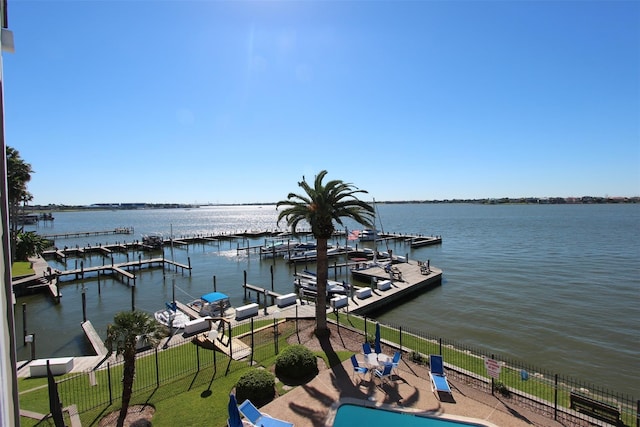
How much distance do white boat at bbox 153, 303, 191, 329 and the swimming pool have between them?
17263mm

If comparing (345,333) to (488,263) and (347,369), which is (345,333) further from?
(488,263)

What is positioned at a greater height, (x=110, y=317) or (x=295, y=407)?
(x=295, y=407)

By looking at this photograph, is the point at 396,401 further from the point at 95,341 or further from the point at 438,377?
the point at 95,341

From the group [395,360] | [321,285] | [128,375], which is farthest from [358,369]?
[128,375]

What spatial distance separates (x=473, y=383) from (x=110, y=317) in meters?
31.1

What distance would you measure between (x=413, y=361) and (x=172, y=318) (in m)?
18.9

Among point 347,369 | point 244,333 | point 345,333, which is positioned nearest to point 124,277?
point 244,333

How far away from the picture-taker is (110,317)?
30.6 metres

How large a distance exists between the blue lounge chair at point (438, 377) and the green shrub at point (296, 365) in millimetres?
4787

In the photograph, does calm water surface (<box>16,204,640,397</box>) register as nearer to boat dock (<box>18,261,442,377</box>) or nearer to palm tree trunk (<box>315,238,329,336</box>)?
boat dock (<box>18,261,442,377</box>)

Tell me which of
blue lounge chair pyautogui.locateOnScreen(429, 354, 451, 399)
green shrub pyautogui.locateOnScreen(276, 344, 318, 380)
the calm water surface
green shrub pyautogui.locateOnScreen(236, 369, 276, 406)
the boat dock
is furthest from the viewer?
the calm water surface

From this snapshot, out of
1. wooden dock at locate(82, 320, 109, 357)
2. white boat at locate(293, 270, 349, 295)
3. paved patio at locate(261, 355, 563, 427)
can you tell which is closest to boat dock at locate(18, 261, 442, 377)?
wooden dock at locate(82, 320, 109, 357)

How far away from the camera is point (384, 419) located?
1088 cm

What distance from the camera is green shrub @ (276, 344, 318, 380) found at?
1367cm
